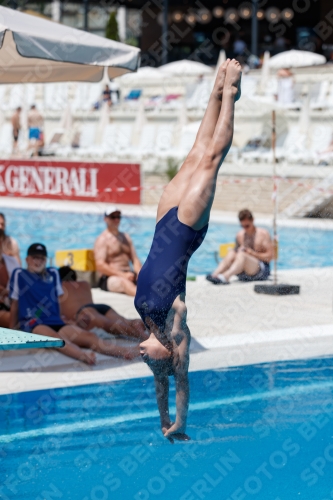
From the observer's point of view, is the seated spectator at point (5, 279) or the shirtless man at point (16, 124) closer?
the seated spectator at point (5, 279)

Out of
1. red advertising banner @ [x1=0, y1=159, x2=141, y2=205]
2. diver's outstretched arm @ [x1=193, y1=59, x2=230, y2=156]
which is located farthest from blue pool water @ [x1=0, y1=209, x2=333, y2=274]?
diver's outstretched arm @ [x1=193, y1=59, x2=230, y2=156]

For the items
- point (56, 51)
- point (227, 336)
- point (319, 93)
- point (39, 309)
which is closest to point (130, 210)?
point (319, 93)

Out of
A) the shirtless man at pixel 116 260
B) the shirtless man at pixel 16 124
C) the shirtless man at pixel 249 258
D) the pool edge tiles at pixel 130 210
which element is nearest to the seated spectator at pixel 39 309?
the shirtless man at pixel 116 260

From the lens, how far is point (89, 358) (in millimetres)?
7176

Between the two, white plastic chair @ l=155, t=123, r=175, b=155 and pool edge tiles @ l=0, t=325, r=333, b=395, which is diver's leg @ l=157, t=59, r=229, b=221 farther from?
white plastic chair @ l=155, t=123, r=175, b=155

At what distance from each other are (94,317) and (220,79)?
3549mm

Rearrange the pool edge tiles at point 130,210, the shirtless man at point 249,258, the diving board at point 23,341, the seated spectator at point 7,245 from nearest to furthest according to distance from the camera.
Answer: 1. the diving board at point 23,341
2. the seated spectator at point 7,245
3. the shirtless man at point 249,258
4. the pool edge tiles at point 130,210

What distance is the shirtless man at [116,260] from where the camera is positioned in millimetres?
10266

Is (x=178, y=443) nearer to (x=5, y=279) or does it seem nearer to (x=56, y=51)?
(x=5, y=279)

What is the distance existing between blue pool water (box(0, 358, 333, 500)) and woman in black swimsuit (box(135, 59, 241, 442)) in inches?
37.0

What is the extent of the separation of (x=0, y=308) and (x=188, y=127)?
14039mm

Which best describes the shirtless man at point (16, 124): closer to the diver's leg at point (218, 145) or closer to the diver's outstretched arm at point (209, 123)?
the diver's outstretched arm at point (209, 123)

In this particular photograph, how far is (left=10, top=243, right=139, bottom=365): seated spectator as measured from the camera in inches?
293

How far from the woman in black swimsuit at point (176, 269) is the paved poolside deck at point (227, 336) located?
226 centimetres
